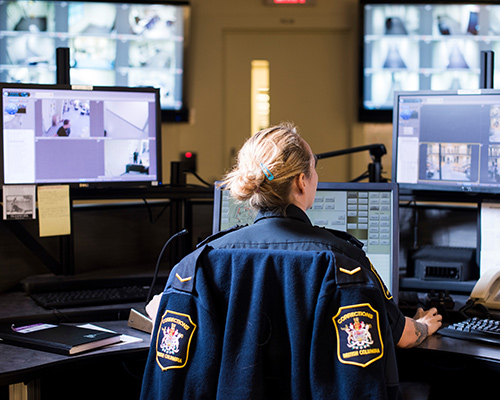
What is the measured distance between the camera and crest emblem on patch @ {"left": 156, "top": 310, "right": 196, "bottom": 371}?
1.16 meters

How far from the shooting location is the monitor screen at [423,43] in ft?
13.2

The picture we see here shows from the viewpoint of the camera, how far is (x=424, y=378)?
2.21 m

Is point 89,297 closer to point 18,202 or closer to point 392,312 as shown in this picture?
point 18,202

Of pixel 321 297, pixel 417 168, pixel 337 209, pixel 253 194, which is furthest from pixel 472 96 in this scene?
pixel 321 297

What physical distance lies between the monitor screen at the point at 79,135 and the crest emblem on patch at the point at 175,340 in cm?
92

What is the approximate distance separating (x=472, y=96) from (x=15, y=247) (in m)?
1.59

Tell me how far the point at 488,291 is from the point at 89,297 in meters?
1.21

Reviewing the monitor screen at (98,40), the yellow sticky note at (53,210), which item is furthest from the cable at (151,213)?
the monitor screen at (98,40)

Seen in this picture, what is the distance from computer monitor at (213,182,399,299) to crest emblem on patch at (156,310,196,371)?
66 cm

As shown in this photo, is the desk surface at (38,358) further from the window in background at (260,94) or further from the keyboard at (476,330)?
the window in background at (260,94)

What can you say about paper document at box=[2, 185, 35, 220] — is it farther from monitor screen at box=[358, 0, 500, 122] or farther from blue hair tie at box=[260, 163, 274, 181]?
monitor screen at box=[358, 0, 500, 122]

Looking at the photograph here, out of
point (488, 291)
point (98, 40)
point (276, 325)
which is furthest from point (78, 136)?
point (98, 40)

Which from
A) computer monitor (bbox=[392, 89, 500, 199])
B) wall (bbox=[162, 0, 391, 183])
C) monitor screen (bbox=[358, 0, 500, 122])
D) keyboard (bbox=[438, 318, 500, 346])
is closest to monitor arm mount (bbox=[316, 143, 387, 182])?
computer monitor (bbox=[392, 89, 500, 199])

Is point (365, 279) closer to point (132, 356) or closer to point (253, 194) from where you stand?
point (253, 194)
